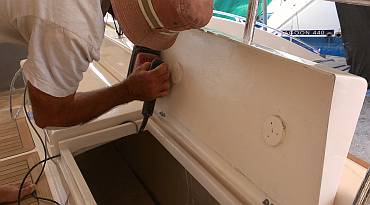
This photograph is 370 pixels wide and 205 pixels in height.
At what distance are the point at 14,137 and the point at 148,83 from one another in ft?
3.24

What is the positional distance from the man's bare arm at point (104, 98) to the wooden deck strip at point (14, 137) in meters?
0.59

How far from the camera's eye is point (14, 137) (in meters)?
1.62

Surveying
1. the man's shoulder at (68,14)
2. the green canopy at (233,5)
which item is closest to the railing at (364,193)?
the man's shoulder at (68,14)

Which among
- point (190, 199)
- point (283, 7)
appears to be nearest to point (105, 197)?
point (190, 199)

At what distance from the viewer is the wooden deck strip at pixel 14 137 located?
148 cm

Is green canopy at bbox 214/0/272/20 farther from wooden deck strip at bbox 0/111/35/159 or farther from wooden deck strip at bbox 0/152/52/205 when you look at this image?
wooden deck strip at bbox 0/152/52/205

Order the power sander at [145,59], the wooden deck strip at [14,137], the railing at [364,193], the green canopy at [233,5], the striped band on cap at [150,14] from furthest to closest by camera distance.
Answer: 1. the green canopy at [233,5]
2. the wooden deck strip at [14,137]
3. the power sander at [145,59]
4. the striped band on cap at [150,14]
5. the railing at [364,193]

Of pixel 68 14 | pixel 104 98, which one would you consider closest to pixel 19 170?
pixel 104 98

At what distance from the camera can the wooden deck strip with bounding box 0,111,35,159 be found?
1.48 m

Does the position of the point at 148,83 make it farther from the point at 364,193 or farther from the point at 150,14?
the point at 364,193

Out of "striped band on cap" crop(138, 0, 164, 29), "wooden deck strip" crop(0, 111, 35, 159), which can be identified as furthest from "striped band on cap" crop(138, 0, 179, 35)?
"wooden deck strip" crop(0, 111, 35, 159)

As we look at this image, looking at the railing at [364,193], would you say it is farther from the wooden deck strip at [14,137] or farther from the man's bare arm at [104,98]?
the wooden deck strip at [14,137]

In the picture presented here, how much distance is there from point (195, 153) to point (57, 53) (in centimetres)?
50

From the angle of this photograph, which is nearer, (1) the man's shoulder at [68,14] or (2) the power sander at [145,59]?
(1) the man's shoulder at [68,14]
